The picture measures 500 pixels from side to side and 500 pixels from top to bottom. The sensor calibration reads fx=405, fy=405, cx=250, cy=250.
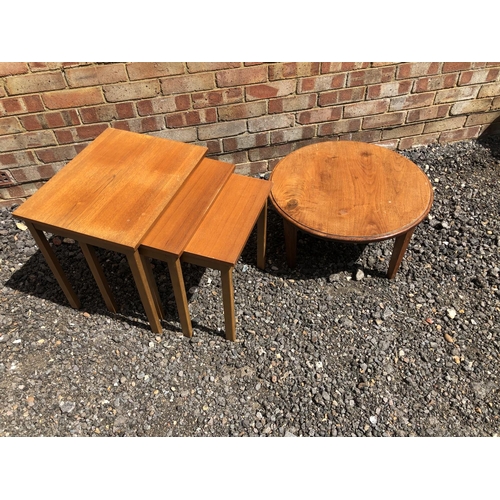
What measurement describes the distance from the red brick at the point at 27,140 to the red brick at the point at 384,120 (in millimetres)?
2637

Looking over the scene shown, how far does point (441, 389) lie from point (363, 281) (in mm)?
857

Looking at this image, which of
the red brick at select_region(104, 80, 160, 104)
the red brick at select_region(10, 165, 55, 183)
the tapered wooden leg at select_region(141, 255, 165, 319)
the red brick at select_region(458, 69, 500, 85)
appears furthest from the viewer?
the red brick at select_region(458, 69, 500, 85)

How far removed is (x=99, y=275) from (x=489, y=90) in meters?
3.76

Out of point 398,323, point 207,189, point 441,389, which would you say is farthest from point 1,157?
point 441,389

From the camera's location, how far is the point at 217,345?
8.32ft

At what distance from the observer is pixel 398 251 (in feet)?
8.79

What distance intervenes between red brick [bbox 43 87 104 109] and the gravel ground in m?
1.03

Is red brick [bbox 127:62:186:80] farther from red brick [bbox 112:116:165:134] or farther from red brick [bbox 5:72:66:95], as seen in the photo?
red brick [bbox 5:72:66:95]

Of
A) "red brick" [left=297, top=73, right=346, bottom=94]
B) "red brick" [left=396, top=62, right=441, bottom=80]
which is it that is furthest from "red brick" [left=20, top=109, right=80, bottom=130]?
"red brick" [left=396, top=62, right=441, bottom=80]

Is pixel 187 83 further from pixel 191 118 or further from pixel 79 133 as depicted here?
pixel 79 133

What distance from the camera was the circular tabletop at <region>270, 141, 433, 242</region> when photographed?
2455 mm

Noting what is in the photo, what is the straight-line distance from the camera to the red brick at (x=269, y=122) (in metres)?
3.36

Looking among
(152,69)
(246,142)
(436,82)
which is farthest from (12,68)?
(436,82)

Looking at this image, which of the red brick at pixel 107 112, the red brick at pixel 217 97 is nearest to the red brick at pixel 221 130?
the red brick at pixel 217 97
